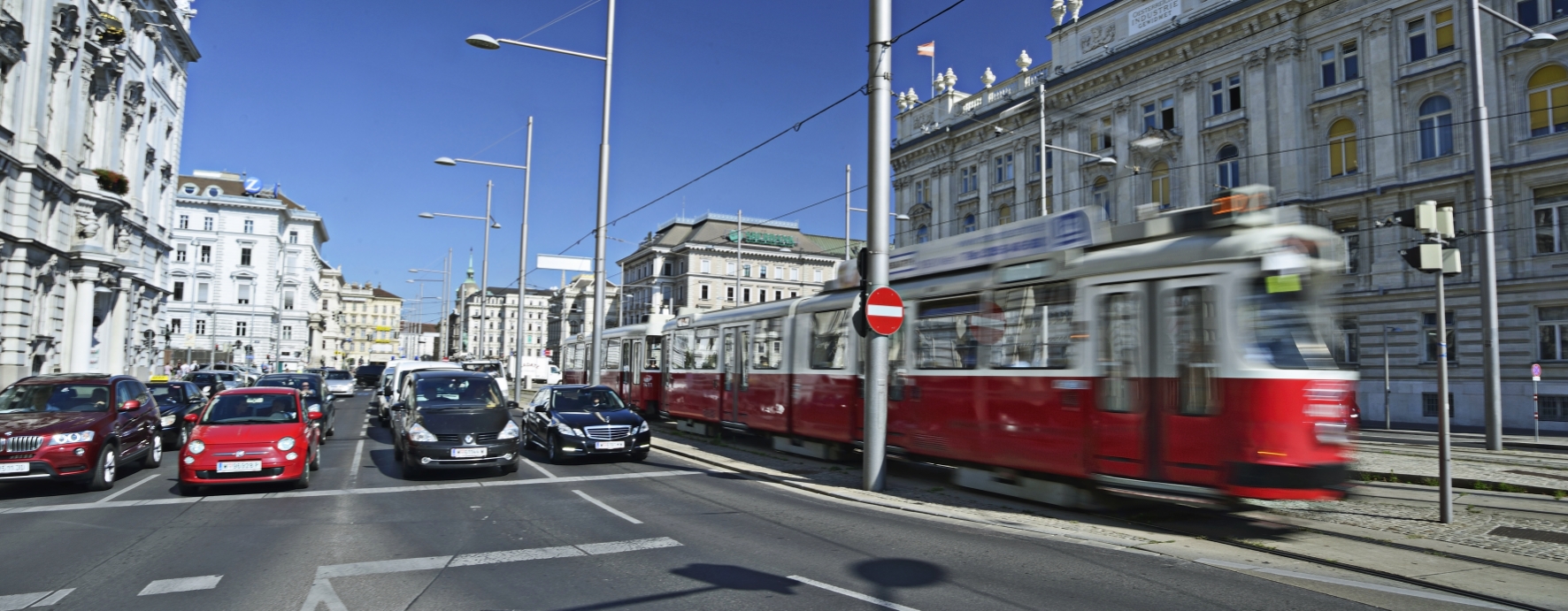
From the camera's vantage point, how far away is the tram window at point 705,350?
2030 centimetres

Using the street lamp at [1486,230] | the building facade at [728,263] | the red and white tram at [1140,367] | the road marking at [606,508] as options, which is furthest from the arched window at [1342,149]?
the building facade at [728,263]

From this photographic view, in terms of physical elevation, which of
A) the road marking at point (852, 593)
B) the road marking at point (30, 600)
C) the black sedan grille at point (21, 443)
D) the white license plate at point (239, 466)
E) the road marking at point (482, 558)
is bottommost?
the road marking at point (30, 600)

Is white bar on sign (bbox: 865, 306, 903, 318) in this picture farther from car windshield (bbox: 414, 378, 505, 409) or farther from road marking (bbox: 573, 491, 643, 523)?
car windshield (bbox: 414, 378, 505, 409)

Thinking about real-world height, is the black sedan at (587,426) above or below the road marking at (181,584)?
above

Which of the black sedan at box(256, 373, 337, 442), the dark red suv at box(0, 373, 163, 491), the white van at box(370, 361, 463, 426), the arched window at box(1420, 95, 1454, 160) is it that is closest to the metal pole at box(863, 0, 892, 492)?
the black sedan at box(256, 373, 337, 442)

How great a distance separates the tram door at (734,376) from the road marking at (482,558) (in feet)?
33.4

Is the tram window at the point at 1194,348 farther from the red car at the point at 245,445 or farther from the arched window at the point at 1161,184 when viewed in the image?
the arched window at the point at 1161,184

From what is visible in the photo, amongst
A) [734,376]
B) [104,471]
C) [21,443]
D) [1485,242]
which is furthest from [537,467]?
[1485,242]

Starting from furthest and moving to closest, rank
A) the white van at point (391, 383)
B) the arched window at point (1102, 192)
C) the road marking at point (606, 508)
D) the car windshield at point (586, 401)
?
1. the arched window at point (1102, 192)
2. the white van at point (391, 383)
3. the car windshield at point (586, 401)
4. the road marking at point (606, 508)

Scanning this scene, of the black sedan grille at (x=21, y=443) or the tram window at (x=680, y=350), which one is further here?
the tram window at (x=680, y=350)

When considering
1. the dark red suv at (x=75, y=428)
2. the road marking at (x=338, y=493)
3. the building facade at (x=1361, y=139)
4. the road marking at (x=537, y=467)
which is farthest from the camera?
the building facade at (x=1361, y=139)

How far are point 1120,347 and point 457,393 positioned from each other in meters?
10.5

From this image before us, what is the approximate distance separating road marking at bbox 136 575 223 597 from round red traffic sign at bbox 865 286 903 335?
750 cm

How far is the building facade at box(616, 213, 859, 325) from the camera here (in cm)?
9062
